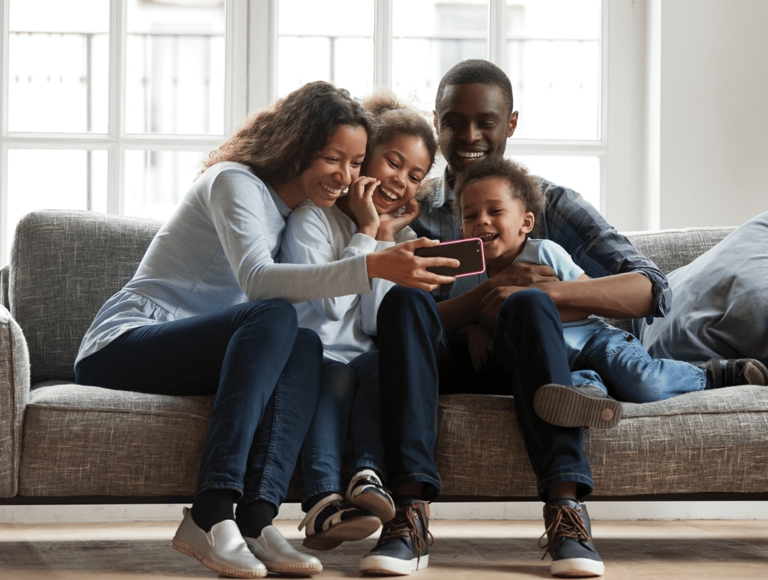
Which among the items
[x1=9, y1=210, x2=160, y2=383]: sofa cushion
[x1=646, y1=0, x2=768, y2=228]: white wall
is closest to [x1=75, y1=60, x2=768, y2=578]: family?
[x1=9, y1=210, x2=160, y2=383]: sofa cushion

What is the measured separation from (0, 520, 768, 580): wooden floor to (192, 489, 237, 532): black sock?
0.19 m

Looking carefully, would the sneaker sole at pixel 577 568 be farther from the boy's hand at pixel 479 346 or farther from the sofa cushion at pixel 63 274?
the sofa cushion at pixel 63 274

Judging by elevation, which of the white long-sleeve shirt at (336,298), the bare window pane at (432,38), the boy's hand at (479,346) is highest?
the bare window pane at (432,38)

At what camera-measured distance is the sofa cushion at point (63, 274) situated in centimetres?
205

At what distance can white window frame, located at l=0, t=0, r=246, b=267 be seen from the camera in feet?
9.43

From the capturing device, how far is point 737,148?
288cm

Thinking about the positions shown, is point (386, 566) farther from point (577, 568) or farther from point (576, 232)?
point (576, 232)

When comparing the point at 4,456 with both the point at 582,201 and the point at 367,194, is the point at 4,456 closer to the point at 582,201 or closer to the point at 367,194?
the point at 367,194

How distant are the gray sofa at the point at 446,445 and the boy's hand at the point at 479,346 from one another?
0.13 meters

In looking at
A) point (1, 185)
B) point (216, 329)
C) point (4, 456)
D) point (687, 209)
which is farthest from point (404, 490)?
point (1, 185)

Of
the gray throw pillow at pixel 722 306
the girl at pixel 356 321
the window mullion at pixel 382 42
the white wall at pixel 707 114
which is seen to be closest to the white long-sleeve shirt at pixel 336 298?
the girl at pixel 356 321

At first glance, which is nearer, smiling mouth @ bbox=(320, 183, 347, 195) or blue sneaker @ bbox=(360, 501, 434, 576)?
blue sneaker @ bbox=(360, 501, 434, 576)

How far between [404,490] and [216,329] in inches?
17.7

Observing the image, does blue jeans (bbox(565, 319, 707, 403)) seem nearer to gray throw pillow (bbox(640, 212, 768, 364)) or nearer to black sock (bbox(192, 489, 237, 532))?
gray throw pillow (bbox(640, 212, 768, 364))
